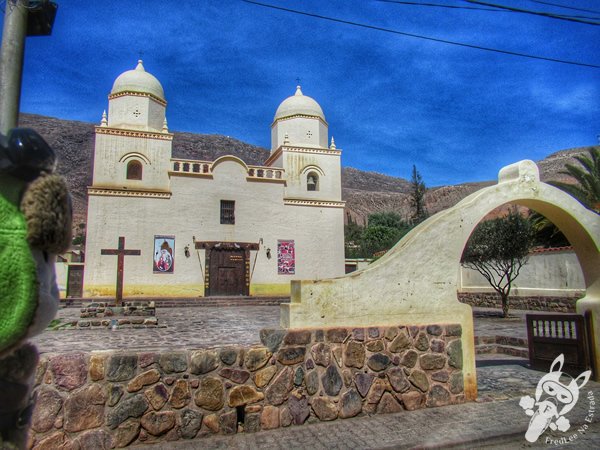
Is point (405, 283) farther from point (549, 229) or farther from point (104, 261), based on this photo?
point (104, 261)

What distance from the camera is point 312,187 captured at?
25.1 meters

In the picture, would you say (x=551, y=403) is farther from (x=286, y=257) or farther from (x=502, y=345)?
(x=286, y=257)

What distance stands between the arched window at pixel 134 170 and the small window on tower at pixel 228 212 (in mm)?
4473

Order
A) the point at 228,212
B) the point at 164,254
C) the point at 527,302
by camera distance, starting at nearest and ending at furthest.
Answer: the point at 527,302 → the point at 164,254 → the point at 228,212

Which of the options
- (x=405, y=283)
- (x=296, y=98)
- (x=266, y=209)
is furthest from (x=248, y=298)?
(x=405, y=283)

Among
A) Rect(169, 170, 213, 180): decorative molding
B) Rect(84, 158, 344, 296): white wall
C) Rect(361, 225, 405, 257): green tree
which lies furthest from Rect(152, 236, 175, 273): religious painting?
Rect(361, 225, 405, 257): green tree

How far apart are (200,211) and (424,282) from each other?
18.1 meters

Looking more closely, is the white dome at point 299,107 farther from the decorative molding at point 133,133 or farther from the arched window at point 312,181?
the decorative molding at point 133,133

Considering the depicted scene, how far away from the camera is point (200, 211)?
22047mm

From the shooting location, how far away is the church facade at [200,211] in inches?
810

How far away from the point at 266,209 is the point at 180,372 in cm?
1920

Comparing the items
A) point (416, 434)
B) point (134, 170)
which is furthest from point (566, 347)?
point (134, 170)

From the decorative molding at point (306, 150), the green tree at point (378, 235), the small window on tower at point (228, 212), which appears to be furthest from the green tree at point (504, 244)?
the green tree at point (378, 235)

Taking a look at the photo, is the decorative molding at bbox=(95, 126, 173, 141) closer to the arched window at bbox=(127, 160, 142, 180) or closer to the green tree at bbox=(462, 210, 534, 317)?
the arched window at bbox=(127, 160, 142, 180)
